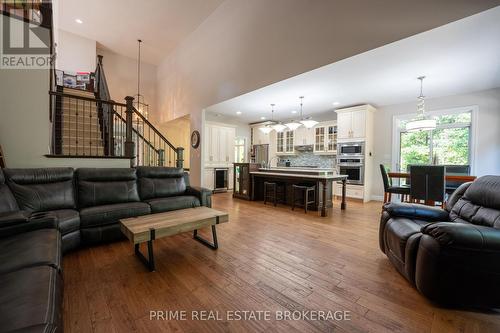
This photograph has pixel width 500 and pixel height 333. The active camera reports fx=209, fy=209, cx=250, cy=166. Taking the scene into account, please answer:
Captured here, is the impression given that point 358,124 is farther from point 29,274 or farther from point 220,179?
point 29,274

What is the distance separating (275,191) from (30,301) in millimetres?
4660

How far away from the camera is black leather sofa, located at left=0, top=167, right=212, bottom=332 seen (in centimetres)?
93

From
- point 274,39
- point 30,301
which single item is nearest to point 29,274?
point 30,301

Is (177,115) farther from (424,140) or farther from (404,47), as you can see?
(424,140)

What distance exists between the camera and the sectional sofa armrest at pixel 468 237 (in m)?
1.44

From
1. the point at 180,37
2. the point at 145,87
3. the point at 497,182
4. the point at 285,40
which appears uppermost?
the point at 180,37

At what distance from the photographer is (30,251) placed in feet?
4.61

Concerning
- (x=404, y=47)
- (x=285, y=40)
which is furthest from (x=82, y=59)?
(x=404, y=47)

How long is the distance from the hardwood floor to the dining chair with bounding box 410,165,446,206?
1.73m

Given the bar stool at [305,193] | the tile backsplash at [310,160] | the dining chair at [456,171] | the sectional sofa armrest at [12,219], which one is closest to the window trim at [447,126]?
the dining chair at [456,171]

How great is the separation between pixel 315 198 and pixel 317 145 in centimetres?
290

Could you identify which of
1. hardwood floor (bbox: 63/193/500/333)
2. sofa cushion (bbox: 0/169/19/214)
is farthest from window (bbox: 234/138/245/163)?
sofa cushion (bbox: 0/169/19/214)

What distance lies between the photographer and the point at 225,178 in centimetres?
767

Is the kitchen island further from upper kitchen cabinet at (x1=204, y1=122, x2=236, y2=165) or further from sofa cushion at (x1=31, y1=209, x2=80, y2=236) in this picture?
sofa cushion at (x1=31, y1=209, x2=80, y2=236)
